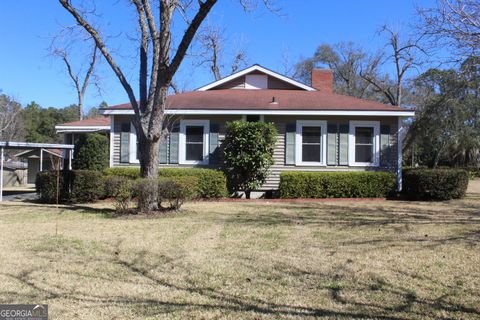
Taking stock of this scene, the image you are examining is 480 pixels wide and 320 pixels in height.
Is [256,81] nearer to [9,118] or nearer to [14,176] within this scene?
[14,176]

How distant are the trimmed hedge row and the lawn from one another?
437 centimetres

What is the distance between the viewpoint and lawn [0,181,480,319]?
4469 mm

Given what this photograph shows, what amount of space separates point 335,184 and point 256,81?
682cm

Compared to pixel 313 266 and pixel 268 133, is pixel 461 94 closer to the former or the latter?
pixel 268 133

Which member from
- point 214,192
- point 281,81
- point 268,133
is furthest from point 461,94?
point 214,192

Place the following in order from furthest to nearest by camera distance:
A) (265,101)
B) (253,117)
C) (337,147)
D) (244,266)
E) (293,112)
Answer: (265,101)
(253,117)
(337,147)
(293,112)
(244,266)

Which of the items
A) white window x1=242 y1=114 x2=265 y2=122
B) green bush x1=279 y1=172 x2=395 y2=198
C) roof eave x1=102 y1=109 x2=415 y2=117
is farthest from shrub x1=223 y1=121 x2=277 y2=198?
white window x1=242 y1=114 x2=265 y2=122

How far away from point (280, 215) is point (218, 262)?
5.07 metres

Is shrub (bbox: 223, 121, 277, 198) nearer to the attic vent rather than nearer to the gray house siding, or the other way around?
the gray house siding

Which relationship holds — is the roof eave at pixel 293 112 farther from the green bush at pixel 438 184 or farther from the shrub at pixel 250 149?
the green bush at pixel 438 184

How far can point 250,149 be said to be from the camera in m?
15.3

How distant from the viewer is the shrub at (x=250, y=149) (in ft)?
49.9

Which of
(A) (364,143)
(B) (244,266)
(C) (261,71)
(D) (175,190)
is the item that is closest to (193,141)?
(C) (261,71)

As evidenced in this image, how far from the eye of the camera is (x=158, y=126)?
11039mm
